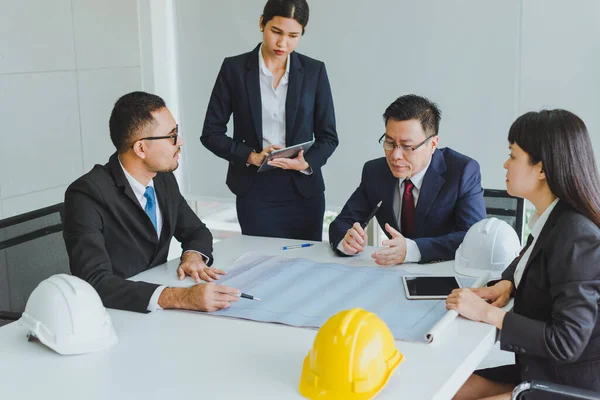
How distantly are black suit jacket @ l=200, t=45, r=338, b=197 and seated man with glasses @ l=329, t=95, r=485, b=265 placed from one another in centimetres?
51

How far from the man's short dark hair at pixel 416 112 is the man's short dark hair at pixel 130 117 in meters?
0.86

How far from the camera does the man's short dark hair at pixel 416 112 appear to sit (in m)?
2.77

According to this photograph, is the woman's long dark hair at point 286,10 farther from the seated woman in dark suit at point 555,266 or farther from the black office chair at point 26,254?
the seated woman in dark suit at point 555,266

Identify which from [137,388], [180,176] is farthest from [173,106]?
[137,388]

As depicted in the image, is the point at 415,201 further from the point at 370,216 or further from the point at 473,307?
the point at 473,307

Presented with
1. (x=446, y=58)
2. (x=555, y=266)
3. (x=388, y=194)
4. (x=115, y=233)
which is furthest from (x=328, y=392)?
(x=446, y=58)

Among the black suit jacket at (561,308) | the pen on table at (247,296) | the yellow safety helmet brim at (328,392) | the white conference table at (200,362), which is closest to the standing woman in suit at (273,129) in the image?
the pen on table at (247,296)

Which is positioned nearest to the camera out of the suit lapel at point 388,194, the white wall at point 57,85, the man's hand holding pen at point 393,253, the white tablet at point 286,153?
the man's hand holding pen at point 393,253

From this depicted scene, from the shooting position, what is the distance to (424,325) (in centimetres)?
199

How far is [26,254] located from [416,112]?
1519 millimetres

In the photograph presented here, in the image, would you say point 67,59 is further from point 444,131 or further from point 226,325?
point 226,325

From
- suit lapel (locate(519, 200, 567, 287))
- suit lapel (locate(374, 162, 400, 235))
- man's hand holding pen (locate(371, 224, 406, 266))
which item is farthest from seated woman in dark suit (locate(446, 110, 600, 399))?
suit lapel (locate(374, 162, 400, 235))

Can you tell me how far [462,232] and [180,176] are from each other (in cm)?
291

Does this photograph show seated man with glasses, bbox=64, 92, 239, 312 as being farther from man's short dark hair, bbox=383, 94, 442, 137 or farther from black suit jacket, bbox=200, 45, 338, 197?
man's short dark hair, bbox=383, 94, 442, 137
